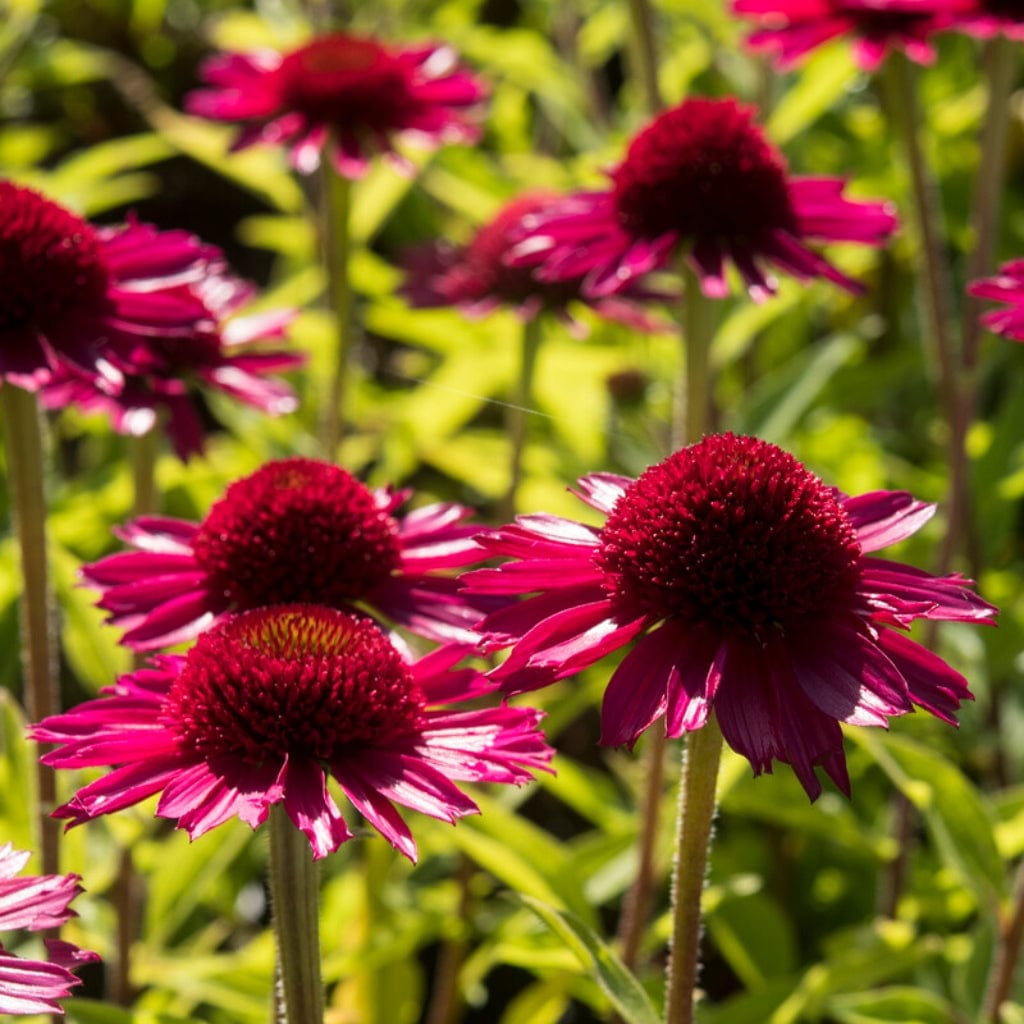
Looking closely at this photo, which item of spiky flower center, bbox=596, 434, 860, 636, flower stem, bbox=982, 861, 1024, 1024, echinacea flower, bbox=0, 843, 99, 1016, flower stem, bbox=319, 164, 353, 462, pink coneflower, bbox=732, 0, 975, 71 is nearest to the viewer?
echinacea flower, bbox=0, 843, 99, 1016

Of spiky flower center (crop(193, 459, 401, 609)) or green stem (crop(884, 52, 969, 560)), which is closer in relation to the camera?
spiky flower center (crop(193, 459, 401, 609))

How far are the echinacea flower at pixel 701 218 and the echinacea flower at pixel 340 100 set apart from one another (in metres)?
0.41

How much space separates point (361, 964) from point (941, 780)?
598 mm

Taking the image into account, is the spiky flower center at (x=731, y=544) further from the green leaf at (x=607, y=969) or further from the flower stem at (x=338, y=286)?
the flower stem at (x=338, y=286)

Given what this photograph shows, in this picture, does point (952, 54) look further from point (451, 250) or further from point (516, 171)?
point (451, 250)

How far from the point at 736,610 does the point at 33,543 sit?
1.86ft

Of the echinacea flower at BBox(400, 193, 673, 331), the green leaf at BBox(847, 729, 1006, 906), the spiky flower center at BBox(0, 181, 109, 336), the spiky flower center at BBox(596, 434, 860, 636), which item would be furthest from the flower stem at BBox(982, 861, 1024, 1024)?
the spiky flower center at BBox(0, 181, 109, 336)

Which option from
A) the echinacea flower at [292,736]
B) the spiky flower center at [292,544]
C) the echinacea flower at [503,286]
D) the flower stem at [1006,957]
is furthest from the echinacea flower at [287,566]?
the echinacea flower at [503,286]

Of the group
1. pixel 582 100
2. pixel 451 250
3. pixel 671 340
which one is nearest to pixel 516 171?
pixel 582 100

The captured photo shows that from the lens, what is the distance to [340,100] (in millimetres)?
1783

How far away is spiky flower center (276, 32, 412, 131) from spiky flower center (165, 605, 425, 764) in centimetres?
100

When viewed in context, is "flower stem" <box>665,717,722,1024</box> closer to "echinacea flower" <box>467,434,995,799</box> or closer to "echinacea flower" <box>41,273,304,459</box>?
"echinacea flower" <box>467,434,995,799</box>

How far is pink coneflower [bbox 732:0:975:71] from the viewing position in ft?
5.23

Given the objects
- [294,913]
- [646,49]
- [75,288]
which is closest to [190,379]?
[75,288]
